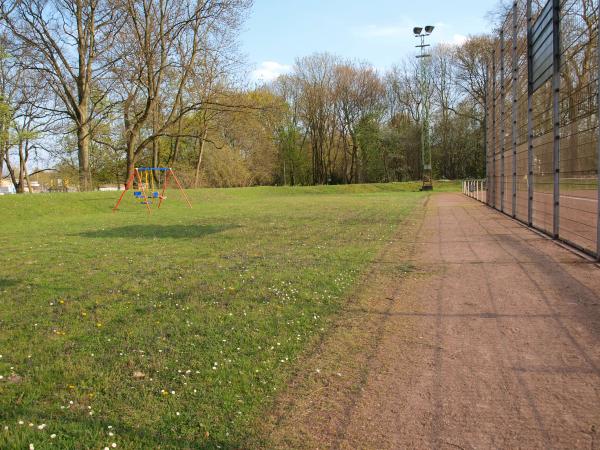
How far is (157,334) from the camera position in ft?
14.6

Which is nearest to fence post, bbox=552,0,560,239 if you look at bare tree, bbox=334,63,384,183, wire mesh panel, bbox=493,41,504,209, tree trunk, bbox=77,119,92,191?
wire mesh panel, bbox=493,41,504,209

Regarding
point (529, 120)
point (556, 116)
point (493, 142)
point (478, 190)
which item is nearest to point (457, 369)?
point (556, 116)

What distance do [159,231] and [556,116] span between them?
9.24 meters

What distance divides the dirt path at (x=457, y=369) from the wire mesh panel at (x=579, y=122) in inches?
68.1

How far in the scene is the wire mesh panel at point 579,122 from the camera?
7387mm

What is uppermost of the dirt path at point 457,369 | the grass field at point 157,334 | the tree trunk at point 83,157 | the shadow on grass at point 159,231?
the tree trunk at point 83,157

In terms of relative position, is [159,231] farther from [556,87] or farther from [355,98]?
[355,98]

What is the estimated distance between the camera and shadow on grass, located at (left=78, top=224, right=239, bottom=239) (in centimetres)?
1234

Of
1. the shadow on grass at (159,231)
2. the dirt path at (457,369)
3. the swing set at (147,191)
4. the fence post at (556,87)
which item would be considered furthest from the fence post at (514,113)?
the swing set at (147,191)

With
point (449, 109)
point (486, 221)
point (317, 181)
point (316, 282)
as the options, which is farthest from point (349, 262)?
point (317, 181)

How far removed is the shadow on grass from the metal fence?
7.40m

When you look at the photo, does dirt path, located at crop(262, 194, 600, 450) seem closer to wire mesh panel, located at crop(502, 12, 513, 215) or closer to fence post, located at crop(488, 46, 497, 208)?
wire mesh panel, located at crop(502, 12, 513, 215)

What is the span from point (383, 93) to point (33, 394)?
6122 centimetres

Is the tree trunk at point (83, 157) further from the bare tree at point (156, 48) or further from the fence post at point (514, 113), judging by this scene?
the fence post at point (514, 113)
